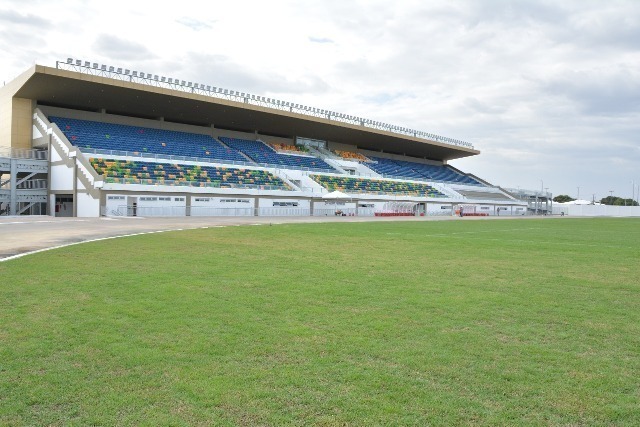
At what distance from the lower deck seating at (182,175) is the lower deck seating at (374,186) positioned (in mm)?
7369

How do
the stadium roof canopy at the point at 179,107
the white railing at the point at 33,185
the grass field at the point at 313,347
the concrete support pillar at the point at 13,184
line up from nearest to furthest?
1. the grass field at the point at 313,347
2. the concrete support pillar at the point at 13,184
3. the white railing at the point at 33,185
4. the stadium roof canopy at the point at 179,107

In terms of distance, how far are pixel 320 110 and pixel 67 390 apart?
224 feet

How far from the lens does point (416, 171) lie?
87.0m

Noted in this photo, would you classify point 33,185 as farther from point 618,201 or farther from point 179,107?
point 618,201

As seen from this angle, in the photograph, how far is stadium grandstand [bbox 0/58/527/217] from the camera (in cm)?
4303

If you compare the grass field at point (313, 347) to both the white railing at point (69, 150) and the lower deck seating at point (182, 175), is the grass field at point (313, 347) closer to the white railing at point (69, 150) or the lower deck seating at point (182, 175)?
the white railing at point (69, 150)

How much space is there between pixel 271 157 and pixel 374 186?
47.8 ft

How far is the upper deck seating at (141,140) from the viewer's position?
158 ft

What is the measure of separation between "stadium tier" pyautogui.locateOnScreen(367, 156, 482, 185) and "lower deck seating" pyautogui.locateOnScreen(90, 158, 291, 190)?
2753cm

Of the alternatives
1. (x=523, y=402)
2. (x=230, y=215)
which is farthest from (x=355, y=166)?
(x=523, y=402)

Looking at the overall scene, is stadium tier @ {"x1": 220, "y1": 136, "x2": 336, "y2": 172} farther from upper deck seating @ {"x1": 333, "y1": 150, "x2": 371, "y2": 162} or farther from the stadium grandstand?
upper deck seating @ {"x1": 333, "y1": 150, "x2": 371, "y2": 162}

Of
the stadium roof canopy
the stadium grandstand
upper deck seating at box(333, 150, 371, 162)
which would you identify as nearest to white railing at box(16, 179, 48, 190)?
the stadium grandstand

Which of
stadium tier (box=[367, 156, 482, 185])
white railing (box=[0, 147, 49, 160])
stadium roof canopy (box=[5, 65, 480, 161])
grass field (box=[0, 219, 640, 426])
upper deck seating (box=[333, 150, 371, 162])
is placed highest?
stadium roof canopy (box=[5, 65, 480, 161])

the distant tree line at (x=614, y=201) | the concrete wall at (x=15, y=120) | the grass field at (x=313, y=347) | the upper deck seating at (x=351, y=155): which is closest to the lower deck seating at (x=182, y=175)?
the concrete wall at (x=15, y=120)
